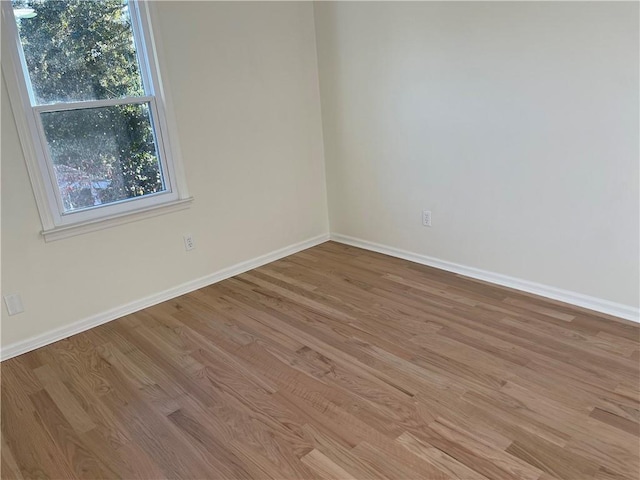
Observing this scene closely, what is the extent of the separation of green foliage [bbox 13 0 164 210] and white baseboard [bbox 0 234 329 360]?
0.70 m

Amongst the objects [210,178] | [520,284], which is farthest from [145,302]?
[520,284]

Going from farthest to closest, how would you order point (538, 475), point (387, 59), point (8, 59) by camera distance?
point (387, 59)
point (8, 59)
point (538, 475)

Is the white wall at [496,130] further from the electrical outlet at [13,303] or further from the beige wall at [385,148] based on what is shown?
the electrical outlet at [13,303]

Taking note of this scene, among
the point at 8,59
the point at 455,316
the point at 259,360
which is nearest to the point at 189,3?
the point at 8,59

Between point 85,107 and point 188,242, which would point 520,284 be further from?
point 85,107

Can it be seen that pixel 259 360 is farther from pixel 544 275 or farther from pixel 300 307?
pixel 544 275

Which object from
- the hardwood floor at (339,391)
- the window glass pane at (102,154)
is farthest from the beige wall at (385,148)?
the hardwood floor at (339,391)

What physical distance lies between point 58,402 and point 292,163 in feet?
7.66

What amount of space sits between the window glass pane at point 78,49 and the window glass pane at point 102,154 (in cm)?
11

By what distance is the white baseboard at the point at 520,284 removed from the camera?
2.63 metres

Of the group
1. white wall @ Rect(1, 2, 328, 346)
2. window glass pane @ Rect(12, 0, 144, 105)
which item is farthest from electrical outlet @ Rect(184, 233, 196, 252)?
window glass pane @ Rect(12, 0, 144, 105)

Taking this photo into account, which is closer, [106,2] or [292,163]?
[106,2]

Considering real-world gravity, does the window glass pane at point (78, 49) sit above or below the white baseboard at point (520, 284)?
above

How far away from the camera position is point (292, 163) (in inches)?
150
